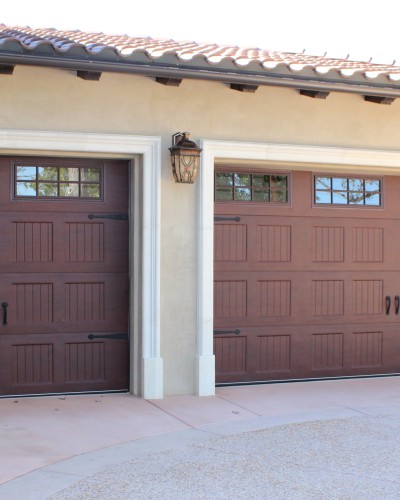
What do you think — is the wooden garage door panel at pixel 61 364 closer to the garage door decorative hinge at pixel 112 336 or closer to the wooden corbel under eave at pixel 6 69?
the garage door decorative hinge at pixel 112 336

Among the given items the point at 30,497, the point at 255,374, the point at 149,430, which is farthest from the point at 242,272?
the point at 30,497

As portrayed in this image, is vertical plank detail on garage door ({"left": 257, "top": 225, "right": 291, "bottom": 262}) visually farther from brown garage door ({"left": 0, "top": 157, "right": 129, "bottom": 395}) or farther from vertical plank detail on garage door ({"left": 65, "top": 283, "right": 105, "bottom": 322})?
vertical plank detail on garage door ({"left": 65, "top": 283, "right": 105, "bottom": 322})

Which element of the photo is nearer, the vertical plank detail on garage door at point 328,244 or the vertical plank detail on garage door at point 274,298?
the vertical plank detail on garage door at point 274,298

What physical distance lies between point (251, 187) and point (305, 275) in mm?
1178

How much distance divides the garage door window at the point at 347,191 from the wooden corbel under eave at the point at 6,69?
3.62m

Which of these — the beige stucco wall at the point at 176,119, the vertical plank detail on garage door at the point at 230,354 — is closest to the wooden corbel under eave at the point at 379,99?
the beige stucco wall at the point at 176,119

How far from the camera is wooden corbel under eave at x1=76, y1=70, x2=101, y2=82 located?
7.90m

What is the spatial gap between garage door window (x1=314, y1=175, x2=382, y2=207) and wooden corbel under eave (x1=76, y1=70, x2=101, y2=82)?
288 centimetres

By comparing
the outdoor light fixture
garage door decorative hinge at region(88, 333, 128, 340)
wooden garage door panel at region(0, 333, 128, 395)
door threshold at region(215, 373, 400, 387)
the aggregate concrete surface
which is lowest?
the aggregate concrete surface

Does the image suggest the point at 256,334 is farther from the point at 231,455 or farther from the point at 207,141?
the point at 231,455

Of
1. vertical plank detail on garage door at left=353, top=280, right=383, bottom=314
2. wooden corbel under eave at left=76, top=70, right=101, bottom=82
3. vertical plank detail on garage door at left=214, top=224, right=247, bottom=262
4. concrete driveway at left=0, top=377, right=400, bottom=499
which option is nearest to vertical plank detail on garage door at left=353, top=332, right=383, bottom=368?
vertical plank detail on garage door at left=353, top=280, right=383, bottom=314

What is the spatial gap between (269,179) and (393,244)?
5.78ft

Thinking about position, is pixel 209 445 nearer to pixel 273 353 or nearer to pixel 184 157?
pixel 273 353

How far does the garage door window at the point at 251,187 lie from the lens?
9.09m
